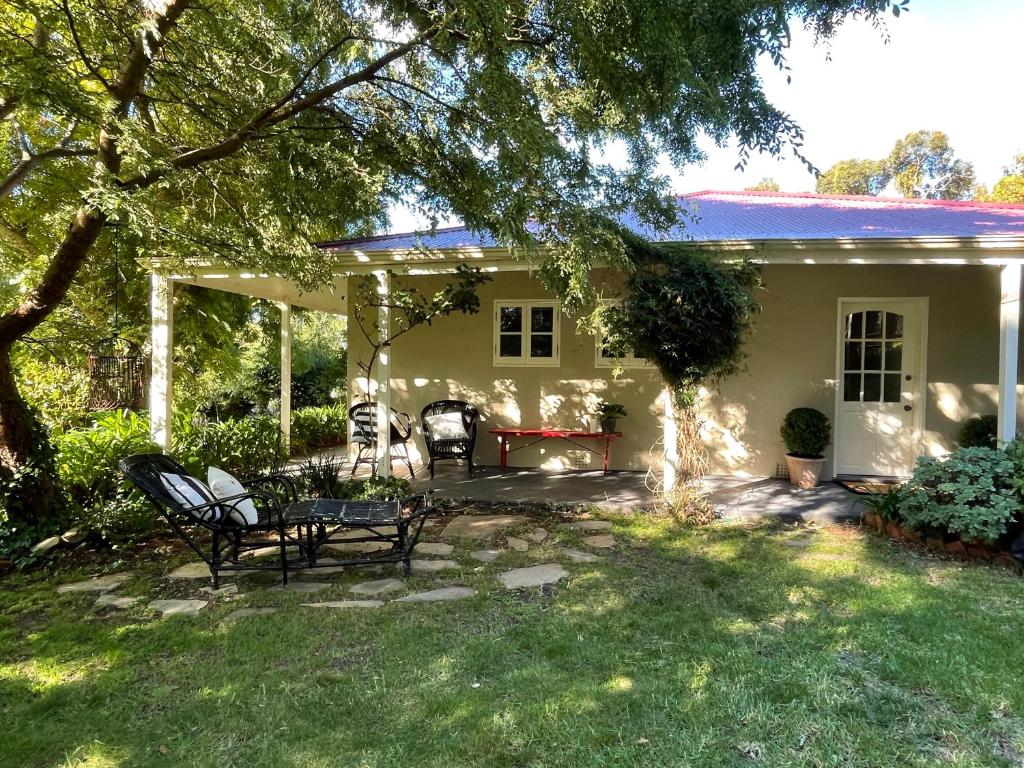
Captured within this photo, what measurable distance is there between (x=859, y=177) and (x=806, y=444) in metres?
31.1

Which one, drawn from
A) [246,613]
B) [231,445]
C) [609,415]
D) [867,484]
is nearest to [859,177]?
[867,484]

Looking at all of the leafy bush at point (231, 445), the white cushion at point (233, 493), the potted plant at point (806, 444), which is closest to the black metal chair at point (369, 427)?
the leafy bush at point (231, 445)

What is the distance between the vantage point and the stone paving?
3.48 metres

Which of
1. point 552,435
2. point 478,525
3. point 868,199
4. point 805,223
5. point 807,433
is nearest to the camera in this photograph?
point 478,525

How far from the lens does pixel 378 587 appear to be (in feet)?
12.2

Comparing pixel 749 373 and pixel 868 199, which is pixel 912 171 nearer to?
pixel 868 199

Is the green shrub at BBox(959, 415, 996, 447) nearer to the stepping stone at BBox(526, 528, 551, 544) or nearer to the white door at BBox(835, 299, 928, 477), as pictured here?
the white door at BBox(835, 299, 928, 477)

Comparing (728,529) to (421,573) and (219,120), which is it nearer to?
(421,573)

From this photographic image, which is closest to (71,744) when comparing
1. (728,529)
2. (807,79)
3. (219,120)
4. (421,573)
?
(421,573)

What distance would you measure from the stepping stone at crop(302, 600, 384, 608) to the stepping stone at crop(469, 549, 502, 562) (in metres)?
0.95

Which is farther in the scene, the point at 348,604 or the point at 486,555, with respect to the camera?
the point at 486,555

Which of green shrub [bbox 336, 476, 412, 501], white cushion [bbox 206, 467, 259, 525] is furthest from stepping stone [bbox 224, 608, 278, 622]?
green shrub [bbox 336, 476, 412, 501]

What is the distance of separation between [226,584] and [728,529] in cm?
389

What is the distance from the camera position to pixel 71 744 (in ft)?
7.04
